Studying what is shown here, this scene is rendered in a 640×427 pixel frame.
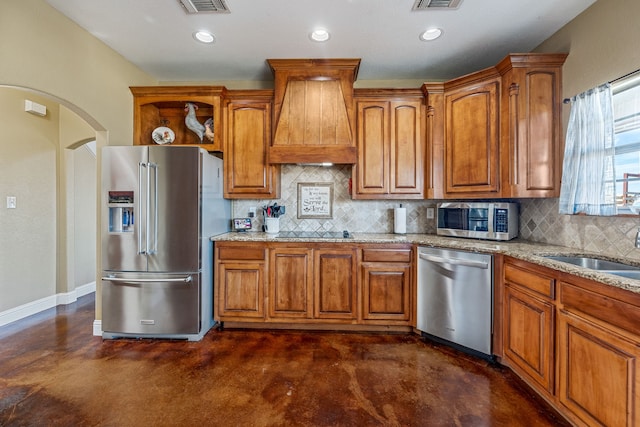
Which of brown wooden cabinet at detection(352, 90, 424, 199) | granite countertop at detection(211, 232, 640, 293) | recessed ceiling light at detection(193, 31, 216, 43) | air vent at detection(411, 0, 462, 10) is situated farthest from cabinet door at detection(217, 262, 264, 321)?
air vent at detection(411, 0, 462, 10)

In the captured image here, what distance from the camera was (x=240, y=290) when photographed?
281 cm

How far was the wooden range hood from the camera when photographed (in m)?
2.88

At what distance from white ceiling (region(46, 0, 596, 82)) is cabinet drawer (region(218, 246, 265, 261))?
191 cm

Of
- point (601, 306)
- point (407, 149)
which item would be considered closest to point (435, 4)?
point (407, 149)

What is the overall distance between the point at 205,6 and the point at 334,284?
2.52 metres

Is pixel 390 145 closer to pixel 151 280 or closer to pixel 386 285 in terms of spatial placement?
pixel 386 285

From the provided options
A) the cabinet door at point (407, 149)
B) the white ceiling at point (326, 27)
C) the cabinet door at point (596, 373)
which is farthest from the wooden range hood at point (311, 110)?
Result: the cabinet door at point (596, 373)

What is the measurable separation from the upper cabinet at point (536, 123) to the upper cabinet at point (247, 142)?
2276mm

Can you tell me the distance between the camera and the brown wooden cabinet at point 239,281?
9.15ft

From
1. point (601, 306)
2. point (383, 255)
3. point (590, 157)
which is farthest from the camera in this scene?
point (383, 255)

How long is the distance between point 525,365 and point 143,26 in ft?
12.8

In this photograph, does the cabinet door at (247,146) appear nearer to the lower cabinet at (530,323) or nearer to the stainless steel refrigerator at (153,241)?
the stainless steel refrigerator at (153,241)

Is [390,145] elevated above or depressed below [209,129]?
below

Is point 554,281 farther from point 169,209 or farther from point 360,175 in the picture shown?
point 169,209
